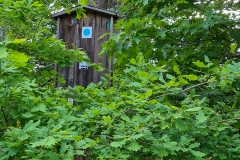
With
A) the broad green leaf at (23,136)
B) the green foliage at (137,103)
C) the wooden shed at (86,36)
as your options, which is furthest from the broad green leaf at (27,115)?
the wooden shed at (86,36)

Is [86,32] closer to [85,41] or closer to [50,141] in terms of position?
[85,41]

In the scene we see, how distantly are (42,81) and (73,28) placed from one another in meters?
1.93

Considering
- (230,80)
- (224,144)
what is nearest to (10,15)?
(230,80)

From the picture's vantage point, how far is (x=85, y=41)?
4.13m

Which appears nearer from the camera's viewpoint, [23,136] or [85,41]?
[23,136]

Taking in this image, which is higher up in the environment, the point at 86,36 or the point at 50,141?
the point at 86,36

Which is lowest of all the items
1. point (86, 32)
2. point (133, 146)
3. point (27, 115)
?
point (133, 146)

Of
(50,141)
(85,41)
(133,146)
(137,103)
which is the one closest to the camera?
(50,141)

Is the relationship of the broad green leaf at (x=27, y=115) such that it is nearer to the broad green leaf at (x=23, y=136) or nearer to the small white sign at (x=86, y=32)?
the broad green leaf at (x=23, y=136)

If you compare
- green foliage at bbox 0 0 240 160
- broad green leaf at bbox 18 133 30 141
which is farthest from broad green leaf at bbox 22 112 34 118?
broad green leaf at bbox 18 133 30 141

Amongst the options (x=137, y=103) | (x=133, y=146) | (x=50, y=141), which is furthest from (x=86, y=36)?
(x=50, y=141)

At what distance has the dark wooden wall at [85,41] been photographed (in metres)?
4.06

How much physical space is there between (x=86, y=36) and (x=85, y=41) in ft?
0.24

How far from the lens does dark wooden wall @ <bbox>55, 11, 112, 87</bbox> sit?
4.06 metres
